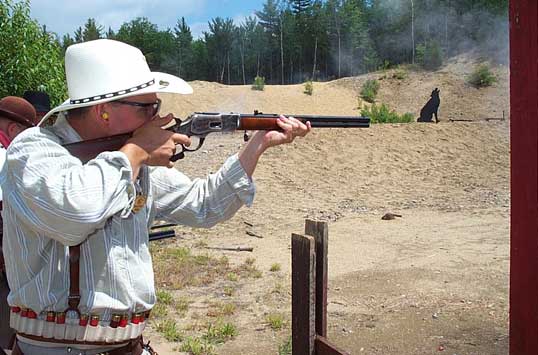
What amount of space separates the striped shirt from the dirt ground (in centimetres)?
338

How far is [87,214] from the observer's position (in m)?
1.64

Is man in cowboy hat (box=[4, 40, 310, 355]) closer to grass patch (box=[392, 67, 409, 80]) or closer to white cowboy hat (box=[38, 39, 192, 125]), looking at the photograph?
white cowboy hat (box=[38, 39, 192, 125])

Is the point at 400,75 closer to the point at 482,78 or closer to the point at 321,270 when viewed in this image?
the point at 482,78

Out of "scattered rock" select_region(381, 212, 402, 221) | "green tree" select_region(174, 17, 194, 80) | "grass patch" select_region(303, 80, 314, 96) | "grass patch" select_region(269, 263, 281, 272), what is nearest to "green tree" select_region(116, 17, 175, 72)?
"green tree" select_region(174, 17, 194, 80)

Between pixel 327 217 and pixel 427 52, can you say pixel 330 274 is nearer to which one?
pixel 327 217

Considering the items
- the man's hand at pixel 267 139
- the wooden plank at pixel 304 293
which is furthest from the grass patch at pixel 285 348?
the man's hand at pixel 267 139

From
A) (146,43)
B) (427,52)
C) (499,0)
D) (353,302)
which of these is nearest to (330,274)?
(353,302)

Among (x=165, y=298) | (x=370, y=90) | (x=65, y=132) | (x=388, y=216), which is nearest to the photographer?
(x=65, y=132)

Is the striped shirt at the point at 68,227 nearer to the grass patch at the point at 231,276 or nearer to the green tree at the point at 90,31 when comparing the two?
the grass patch at the point at 231,276

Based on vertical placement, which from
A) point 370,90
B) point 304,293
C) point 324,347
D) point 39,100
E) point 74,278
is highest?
point 370,90

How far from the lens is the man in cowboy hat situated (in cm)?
166

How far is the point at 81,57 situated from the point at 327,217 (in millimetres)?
10542

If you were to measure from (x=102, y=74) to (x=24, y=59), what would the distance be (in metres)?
5.73

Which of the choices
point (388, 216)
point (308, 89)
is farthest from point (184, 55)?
point (388, 216)
